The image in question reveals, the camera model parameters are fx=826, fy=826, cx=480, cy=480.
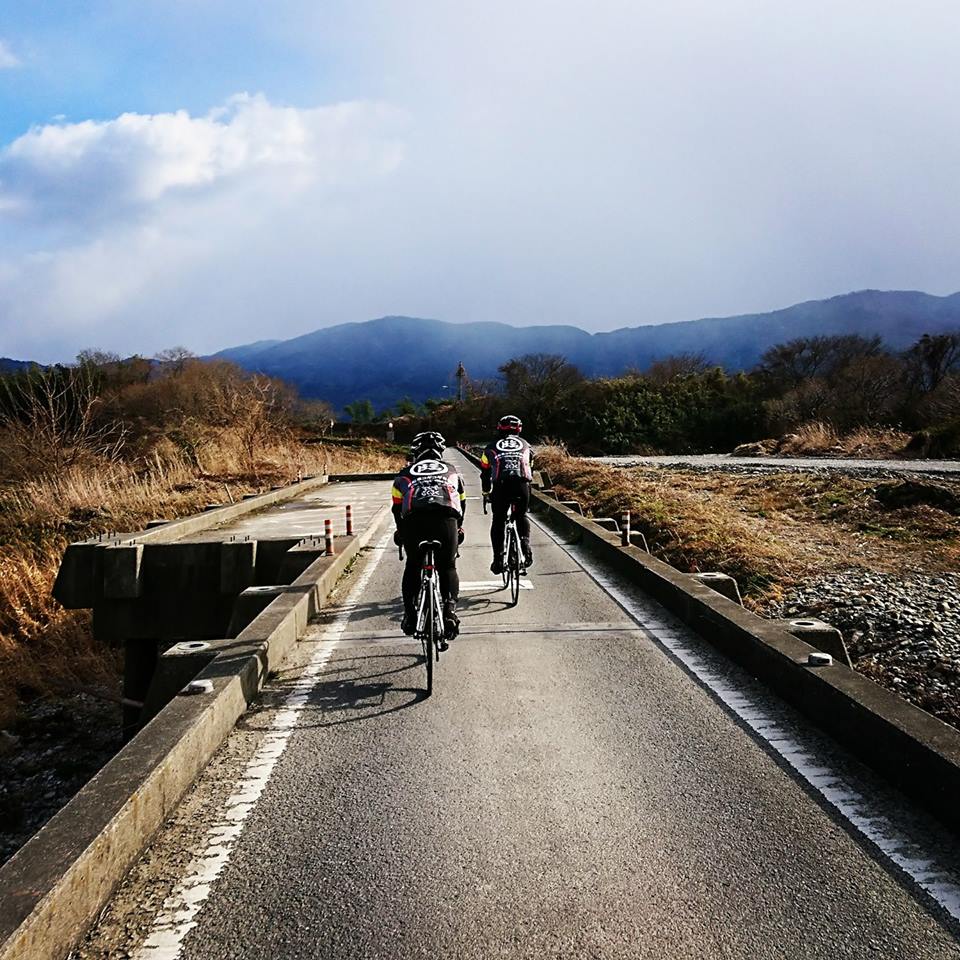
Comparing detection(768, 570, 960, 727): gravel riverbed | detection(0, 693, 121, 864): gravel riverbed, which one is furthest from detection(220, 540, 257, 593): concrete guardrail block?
detection(768, 570, 960, 727): gravel riverbed

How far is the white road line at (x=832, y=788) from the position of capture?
10.8ft

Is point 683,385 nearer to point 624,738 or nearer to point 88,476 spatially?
point 88,476

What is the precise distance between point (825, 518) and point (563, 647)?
1050 centimetres

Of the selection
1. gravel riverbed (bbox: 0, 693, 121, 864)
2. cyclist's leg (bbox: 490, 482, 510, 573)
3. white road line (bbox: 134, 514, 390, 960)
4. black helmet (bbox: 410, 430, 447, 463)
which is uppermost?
black helmet (bbox: 410, 430, 447, 463)

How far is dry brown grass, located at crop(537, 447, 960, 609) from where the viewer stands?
35.6 ft

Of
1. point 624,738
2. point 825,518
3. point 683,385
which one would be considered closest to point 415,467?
point 624,738

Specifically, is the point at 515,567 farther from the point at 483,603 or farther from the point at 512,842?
the point at 512,842

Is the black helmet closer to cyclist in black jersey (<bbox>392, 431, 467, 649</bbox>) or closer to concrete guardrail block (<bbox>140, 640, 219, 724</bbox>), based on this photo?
cyclist in black jersey (<bbox>392, 431, 467, 649</bbox>)

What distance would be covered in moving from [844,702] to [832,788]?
739 mm

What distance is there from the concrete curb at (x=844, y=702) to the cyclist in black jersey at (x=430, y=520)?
2277mm

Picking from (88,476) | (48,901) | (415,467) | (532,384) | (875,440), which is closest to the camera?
(48,901)

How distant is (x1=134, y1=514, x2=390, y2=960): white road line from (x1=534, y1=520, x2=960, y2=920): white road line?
280 cm

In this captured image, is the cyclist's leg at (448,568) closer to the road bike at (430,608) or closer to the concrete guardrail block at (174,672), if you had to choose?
→ the road bike at (430,608)

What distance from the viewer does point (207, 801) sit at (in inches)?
163
